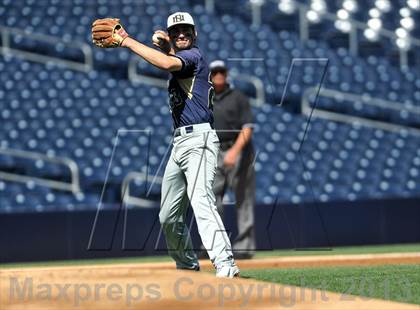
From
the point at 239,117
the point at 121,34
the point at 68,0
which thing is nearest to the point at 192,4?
the point at 68,0

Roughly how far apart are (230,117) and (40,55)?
24.8ft

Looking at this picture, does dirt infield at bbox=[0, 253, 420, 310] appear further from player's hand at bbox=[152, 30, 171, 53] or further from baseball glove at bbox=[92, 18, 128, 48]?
player's hand at bbox=[152, 30, 171, 53]

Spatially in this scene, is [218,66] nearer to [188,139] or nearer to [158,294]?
[188,139]

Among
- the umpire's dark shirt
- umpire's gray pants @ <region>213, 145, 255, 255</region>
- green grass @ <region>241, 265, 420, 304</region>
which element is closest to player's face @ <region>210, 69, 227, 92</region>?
the umpire's dark shirt

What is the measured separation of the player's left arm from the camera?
20.4 feet

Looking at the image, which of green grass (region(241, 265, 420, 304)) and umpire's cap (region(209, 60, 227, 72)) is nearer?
green grass (region(241, 265, 420, 304))

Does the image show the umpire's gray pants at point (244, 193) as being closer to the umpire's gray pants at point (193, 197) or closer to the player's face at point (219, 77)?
the player's face at point (219, 77)

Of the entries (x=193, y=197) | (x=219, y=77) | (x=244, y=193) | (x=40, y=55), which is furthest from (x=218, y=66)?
(x=40, y=55)

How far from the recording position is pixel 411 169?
14828mm

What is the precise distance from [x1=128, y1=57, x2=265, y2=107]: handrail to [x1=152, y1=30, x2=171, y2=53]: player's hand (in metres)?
8.26

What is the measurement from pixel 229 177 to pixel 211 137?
3.22 m

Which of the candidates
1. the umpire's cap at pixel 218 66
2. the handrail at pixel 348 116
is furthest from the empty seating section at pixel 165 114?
the umpire's cap at pixel 218 66

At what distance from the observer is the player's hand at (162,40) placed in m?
6.76

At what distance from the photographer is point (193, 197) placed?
6.47m
